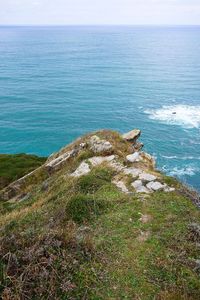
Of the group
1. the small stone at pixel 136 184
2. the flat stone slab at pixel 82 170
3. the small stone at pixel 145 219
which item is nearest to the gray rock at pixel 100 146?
the flat stone slab at pixel 82 170

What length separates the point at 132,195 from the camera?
59.4 ft

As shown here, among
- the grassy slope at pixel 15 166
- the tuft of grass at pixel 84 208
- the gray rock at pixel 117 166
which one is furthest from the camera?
the grassy slope at pixel 15 166

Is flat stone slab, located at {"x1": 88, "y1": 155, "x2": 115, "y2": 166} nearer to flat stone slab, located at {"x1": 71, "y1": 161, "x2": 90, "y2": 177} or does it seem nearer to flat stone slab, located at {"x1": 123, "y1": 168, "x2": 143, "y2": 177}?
flat stone slab, located at {"x1": 71, "y1": 161, "x2": 90, "y2": 177}

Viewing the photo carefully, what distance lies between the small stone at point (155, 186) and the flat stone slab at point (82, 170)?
4.67 m

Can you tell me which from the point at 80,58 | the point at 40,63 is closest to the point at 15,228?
the point at 40,63

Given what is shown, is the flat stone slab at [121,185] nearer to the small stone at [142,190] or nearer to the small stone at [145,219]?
the small stone at [142,190]

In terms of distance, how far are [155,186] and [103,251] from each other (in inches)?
288

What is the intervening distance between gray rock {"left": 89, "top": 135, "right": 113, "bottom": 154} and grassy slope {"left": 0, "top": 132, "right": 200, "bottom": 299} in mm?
8763

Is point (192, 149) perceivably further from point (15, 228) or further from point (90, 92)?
point (15, 228)

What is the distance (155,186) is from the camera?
19.1m

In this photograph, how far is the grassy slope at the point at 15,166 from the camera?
122ft

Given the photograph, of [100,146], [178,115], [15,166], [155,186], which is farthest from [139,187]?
[178,115]

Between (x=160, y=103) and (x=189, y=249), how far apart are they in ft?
276

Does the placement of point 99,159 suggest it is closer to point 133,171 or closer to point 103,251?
point 133,171
